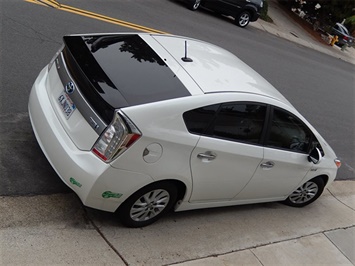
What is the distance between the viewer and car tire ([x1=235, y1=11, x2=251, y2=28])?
16.7m

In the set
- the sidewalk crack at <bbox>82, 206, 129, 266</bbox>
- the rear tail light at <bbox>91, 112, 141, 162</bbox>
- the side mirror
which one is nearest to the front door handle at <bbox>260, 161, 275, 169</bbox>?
the side mirror

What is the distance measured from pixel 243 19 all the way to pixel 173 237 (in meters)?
14.2

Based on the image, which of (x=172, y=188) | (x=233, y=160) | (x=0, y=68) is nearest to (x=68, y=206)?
(x=172, y=188)

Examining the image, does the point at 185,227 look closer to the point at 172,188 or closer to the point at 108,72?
the point at 172,188

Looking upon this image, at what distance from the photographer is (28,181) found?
4246mm

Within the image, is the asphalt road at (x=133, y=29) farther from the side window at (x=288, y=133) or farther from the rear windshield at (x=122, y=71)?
the side window at (x=288, y=133)

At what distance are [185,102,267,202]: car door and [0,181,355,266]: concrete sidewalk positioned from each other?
42cm

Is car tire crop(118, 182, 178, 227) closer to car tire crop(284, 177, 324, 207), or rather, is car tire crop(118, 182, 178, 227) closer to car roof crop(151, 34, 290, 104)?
car roof crop(151, 34, 290, 104)

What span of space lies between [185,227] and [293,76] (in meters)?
8.97

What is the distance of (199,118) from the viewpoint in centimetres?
398

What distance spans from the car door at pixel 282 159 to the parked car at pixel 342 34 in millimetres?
22276

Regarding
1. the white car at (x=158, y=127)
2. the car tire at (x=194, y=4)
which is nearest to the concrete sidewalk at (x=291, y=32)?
the car tire at (x=194, y=4)

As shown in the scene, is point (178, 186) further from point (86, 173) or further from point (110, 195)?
point (86, 173)

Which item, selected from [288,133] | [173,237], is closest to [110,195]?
[173,237]
